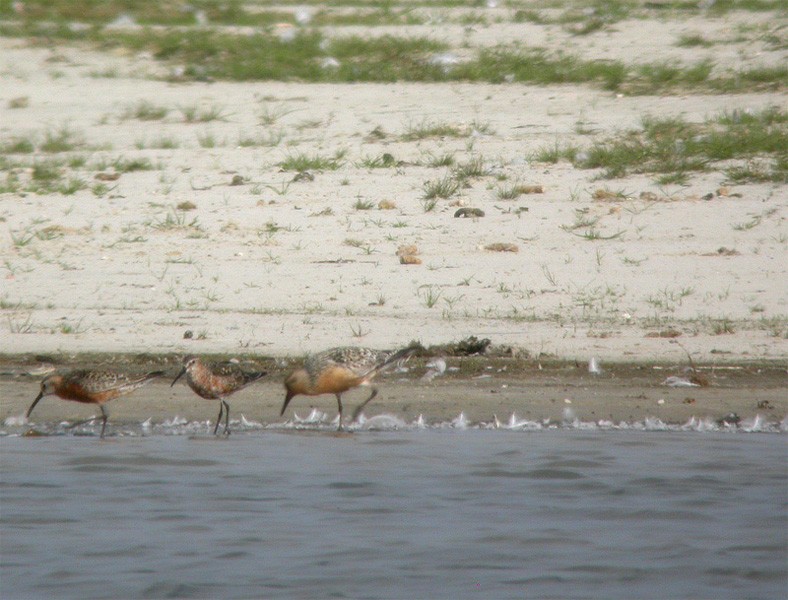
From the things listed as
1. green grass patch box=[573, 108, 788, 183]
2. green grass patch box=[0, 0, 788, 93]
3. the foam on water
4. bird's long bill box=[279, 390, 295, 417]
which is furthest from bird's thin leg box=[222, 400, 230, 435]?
green grass patch box=[0, 0, 788, 93]

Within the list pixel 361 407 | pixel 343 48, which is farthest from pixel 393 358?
pixel 343 48

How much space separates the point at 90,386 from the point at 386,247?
2.97 metres

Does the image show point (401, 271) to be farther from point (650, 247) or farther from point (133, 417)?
point (133, 417)

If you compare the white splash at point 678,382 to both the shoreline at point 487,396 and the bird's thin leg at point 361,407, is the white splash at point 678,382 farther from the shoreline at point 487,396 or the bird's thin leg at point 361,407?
the bird's thin leg at point 361,407

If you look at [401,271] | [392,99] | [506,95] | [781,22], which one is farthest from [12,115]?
[781,22]

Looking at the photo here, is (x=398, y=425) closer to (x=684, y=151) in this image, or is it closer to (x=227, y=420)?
(x=227, y=420)

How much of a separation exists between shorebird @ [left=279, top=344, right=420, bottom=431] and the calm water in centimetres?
27

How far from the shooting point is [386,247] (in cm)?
942

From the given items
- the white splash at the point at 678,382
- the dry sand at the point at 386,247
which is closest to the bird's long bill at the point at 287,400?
the dry sand at the point at 386,247

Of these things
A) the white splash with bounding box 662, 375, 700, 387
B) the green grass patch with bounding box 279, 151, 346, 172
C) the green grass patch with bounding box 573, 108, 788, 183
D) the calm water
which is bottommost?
the calm water

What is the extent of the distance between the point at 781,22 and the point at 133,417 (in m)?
9.65

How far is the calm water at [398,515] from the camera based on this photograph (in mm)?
5504

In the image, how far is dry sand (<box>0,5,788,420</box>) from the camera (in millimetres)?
8062

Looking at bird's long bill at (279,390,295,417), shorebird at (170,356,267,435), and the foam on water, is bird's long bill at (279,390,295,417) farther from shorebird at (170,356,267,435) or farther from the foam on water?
shorebird at (170,356,267,435)
